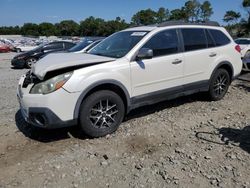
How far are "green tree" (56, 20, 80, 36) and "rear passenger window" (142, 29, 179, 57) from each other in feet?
311

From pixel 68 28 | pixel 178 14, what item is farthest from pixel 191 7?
pixel 68 28

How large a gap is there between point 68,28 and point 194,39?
9822cm

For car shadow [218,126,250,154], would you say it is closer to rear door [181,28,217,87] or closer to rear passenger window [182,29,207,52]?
rear door [181,28,217,87]

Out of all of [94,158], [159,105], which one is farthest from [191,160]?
[159,105]

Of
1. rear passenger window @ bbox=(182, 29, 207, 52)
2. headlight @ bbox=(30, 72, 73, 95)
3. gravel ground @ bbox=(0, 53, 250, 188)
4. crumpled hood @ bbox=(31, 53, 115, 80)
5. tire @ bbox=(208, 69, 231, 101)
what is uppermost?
rear passenger window @ bbox=(182, 29, 207, 52)

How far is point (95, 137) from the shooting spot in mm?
4977

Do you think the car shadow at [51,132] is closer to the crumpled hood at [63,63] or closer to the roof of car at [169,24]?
the crumpled hood at [63,63]

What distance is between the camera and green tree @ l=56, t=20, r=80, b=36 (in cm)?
9881

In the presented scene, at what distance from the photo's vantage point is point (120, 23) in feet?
291

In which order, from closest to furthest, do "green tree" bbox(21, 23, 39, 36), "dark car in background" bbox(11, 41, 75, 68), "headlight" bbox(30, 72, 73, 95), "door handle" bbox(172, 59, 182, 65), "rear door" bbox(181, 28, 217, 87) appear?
"headlight" bbox(30, 72, 73, 95)
"door handle" bbox(172, 59, 182, 65)
"rear door" bbox(181, 28, 217, 87)
"dark car in background" bbox(11, 41, 75, 68)
"green tree" bbox(21, 23, 39, 36)

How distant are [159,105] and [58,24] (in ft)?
342

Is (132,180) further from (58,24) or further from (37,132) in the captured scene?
(58,24)

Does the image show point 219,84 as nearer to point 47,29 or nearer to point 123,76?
point 123,76

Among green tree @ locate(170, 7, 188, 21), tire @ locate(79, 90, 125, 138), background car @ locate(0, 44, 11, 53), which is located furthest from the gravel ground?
green tree @ locate(170, 7, 188, 21)
